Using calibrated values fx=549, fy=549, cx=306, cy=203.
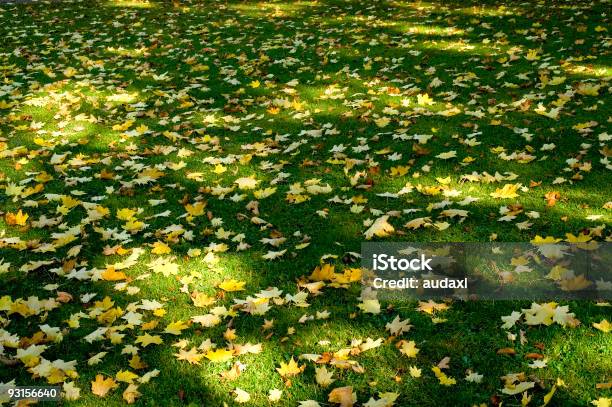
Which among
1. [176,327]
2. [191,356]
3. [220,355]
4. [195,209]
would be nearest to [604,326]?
[220,355]

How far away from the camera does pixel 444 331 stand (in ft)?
10.6

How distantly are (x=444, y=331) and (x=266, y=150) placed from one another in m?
3.20

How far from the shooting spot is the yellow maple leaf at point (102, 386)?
2.96 meters

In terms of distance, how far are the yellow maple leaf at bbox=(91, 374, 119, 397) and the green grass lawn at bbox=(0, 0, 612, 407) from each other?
0.04ft

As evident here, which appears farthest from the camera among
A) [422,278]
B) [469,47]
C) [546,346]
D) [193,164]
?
[469,47]

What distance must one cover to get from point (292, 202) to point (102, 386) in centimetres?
229

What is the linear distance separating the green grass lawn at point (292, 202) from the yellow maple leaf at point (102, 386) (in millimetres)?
12

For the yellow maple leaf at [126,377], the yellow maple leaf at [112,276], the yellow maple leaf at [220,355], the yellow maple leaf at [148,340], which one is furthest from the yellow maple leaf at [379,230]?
the yellow maple leaf at [126,377]

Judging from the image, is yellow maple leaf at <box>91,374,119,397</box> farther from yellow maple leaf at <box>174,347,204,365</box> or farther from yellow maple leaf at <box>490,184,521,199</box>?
yellow maple leaf at <box>490,184,521,199</box>

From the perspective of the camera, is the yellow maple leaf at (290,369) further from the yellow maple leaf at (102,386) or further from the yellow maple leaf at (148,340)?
the yellow maple leaf at (102,386)

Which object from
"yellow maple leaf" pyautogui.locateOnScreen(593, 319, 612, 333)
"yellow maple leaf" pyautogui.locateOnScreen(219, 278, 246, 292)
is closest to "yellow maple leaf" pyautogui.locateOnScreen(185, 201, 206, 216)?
"yellow maple leaf" pyautogui.locateOnScreen(219, 278, 246, 292)

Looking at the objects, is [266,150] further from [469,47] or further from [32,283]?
[469,47]

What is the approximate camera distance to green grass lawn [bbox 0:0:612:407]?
304cm

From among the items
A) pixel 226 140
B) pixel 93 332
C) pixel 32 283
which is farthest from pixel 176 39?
pixel 93 332
